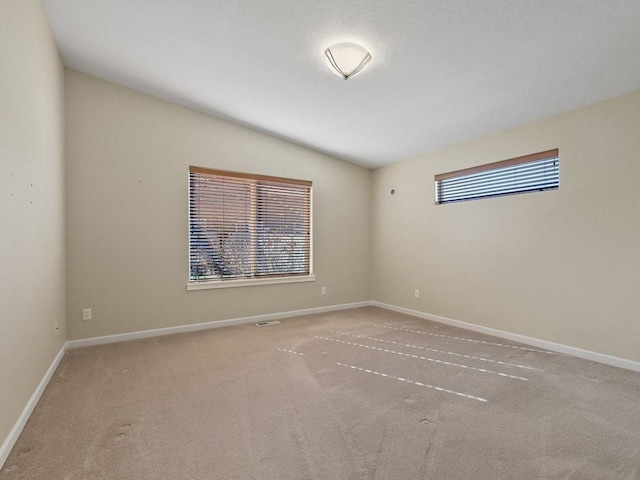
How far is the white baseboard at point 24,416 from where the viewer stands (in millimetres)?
1655

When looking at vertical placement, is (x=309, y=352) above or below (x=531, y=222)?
below

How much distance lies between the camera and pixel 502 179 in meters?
3.76

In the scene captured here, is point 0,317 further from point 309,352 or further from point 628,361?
point 628,361

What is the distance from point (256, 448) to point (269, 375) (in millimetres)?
955

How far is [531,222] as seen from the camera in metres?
3.44

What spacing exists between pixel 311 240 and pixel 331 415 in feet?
10.5

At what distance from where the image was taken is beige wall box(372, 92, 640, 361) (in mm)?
2826

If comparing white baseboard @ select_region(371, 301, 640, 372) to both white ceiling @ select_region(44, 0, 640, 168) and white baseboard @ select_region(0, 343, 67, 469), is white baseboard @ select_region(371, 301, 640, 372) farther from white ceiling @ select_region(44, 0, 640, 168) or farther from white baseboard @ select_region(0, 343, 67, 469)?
white baseboard @ select_region(0, 343, 67, 469)

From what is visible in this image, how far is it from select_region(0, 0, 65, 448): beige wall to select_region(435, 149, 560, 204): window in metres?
4.29

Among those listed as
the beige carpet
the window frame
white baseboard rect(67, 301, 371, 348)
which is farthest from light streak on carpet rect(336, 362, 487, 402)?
the window frame

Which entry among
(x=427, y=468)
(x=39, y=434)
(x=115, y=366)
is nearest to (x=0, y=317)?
(x=39, y=434)

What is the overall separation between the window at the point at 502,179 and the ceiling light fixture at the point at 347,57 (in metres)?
2.15

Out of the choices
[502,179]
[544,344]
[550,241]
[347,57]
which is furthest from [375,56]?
[544,344]

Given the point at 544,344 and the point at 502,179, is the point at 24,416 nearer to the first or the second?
the point at 544,344
